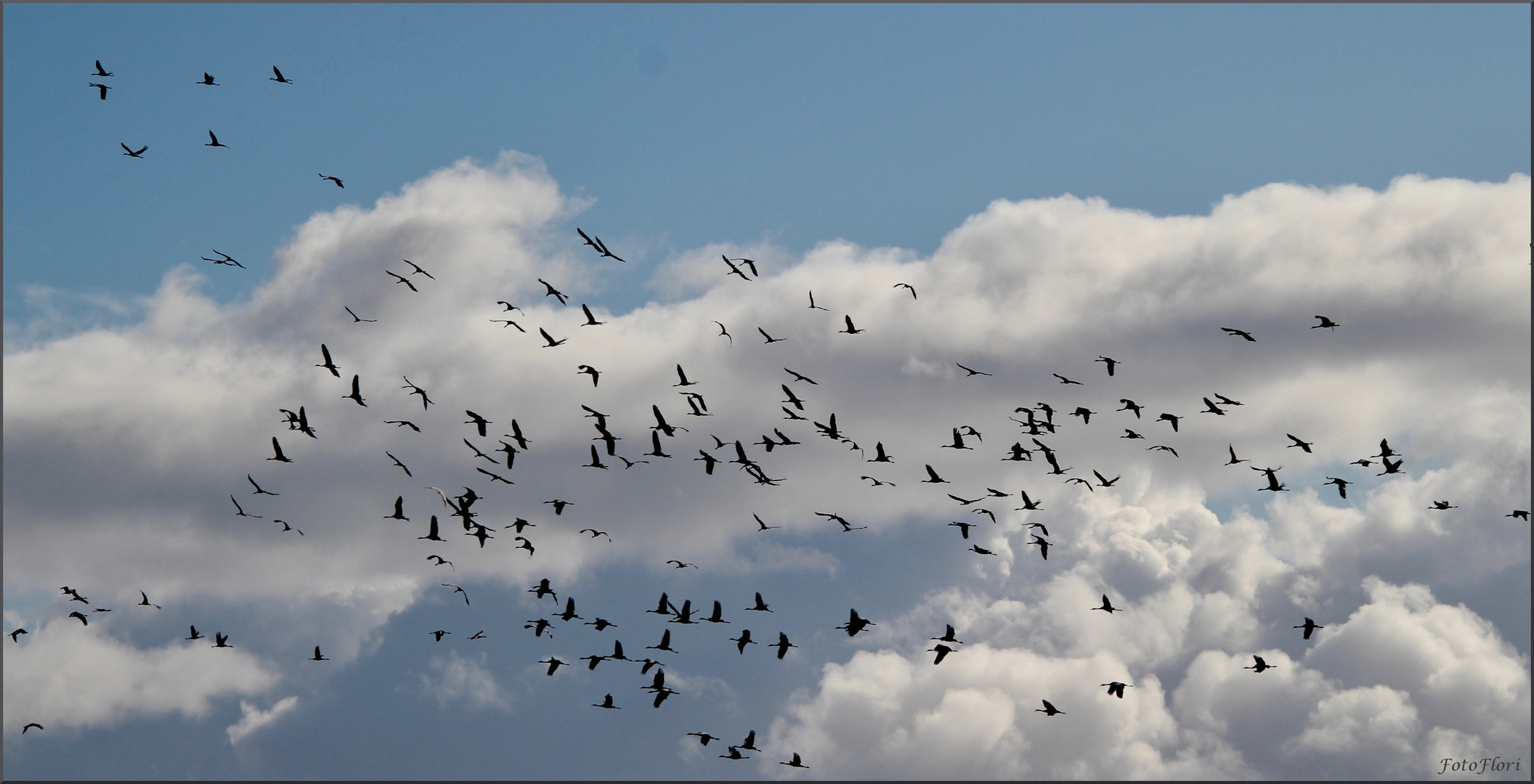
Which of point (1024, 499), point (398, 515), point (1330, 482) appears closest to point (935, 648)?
point (1024, 499)

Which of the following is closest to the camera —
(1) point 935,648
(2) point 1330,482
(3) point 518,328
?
(3) point 518,328

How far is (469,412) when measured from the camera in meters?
92.8

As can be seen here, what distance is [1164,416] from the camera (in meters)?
97.3

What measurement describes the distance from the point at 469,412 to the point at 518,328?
1262cm

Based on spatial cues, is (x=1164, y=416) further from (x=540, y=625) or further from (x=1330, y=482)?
(x=540, y=625)

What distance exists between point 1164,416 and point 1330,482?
1447cm

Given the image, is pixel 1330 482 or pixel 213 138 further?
pixel 1330 482

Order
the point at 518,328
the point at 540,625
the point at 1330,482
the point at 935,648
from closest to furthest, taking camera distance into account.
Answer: the point at 518,328
the point at 935,648
the point at 1330,482
the point at 540,625

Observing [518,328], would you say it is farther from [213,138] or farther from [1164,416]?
[1164,416]

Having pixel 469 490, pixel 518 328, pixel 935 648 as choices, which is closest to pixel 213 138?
pixel 518 328

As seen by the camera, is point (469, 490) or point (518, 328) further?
point (469, 490)

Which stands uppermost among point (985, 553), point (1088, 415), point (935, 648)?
point (1088, 415)

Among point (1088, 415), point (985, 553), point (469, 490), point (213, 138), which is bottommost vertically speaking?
point (985, 553)

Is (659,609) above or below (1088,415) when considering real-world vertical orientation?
below
